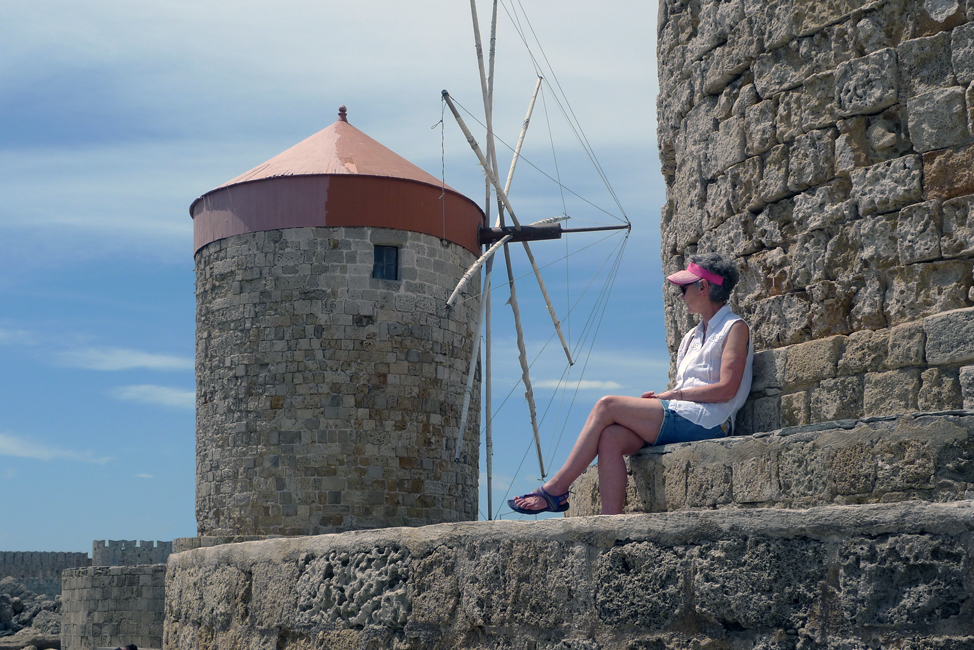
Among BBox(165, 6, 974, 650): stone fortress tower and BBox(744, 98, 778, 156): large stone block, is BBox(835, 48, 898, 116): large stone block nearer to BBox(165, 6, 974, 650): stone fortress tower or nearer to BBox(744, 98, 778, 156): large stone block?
BBox(165, 6, 974, 650): stone fortress tower

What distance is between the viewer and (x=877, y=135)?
12.3ft

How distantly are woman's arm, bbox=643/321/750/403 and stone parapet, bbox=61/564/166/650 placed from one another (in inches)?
449

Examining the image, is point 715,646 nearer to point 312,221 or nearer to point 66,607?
point 312,221

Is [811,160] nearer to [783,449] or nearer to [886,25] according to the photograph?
[886,25]

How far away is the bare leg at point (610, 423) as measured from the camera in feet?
11.5

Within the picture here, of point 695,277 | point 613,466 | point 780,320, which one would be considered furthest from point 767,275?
point 613,466

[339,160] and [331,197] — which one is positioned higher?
[339,160]

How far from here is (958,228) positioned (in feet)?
11.6

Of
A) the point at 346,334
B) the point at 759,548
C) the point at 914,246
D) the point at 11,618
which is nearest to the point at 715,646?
the point at 759,548

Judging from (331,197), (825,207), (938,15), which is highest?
(331,197)

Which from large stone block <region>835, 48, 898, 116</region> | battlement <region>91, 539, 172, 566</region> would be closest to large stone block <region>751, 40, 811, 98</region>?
large stone block <region>835, 48, 898, 116</region>

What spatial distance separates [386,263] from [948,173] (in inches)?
395

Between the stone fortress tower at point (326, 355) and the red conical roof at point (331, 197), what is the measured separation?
0.02m

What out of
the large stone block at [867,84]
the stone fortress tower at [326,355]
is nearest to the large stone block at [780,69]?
the large stone block at [867,84]
